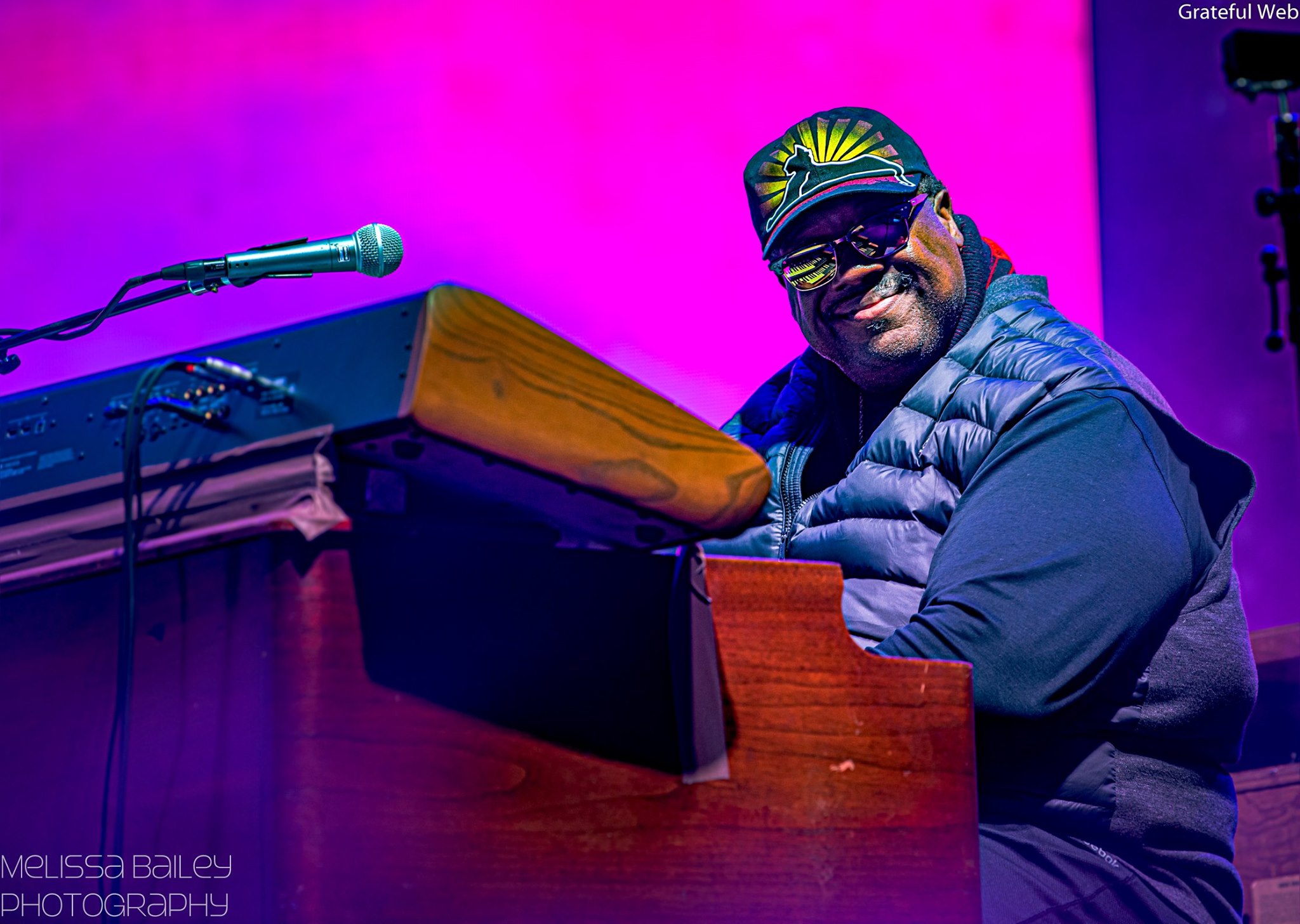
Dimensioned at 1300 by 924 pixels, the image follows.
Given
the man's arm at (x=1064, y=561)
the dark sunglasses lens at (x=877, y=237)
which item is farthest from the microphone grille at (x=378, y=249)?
the dark sunglasses lens at (x=877, y=237)

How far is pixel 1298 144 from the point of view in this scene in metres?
1.71

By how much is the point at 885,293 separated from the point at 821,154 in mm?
246

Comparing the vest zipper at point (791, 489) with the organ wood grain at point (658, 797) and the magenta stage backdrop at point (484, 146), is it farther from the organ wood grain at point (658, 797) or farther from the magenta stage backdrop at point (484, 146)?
the organ wood grain at point (658, 797)

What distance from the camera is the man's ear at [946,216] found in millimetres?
2045

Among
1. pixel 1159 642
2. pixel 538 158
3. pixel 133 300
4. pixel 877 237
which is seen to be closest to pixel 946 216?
pixel 877 237

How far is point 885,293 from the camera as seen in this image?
1939 millimetres

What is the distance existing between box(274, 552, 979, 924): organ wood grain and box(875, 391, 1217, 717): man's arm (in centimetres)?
27

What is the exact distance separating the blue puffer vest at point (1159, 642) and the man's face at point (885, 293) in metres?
0.06

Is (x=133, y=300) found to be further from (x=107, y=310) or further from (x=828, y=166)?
(x=828, y=166)

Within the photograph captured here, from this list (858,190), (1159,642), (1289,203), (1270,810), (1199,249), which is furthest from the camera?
(1199,249)

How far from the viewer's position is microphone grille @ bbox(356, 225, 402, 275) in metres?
1.33

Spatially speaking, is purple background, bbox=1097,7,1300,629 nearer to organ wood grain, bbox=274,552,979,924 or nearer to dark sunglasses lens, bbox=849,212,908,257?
dark sunglasses lens, bbox=849,212,908,257

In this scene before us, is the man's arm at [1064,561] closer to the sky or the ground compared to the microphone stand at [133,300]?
closer to the ground

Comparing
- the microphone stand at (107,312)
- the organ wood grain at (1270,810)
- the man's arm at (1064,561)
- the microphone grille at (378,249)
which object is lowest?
the organ wood grain at (1270,810)
